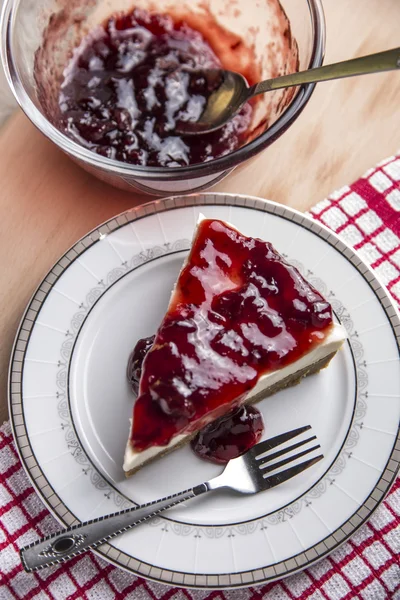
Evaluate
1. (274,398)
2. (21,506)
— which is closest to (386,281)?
(274,398)

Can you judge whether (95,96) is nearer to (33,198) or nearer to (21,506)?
(33,198)

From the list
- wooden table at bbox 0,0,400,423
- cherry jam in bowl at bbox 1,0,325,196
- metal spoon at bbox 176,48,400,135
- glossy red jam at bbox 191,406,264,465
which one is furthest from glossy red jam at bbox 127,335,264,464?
metal spoon at bbox 176,48,400,135

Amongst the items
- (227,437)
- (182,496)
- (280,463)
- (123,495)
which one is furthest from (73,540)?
(280,463)

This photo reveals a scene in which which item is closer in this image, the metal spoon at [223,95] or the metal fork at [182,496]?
the metal fork at [182,496]

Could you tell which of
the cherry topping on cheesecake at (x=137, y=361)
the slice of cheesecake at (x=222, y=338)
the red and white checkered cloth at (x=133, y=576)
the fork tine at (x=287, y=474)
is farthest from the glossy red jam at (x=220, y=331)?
the red and white checkered cloth at (x=133, y=576)

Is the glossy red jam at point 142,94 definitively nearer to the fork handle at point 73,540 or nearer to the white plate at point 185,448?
the white plate at point 185,448

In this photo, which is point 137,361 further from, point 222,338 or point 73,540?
point 73,540
